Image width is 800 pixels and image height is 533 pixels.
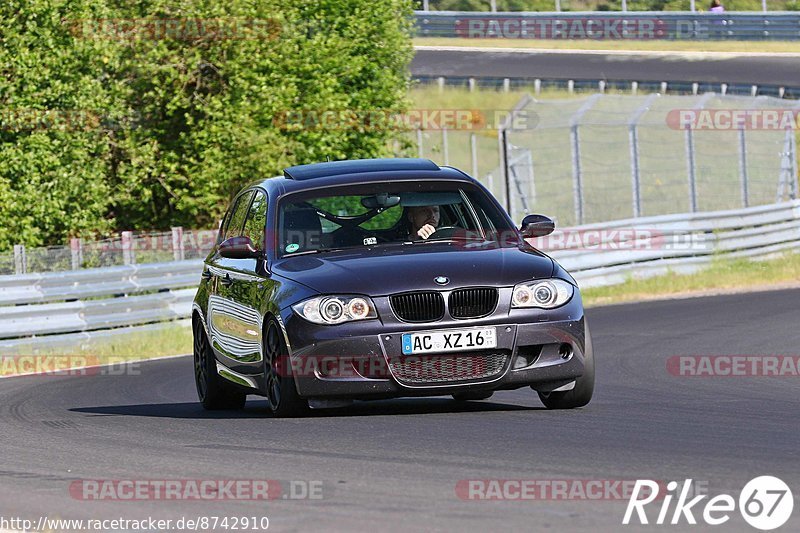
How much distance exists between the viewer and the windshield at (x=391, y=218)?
33.5 ft

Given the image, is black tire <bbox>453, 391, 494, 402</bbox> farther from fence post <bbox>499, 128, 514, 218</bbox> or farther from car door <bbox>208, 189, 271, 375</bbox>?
fence post <bbox>499, 128, 514, 218</bbox>

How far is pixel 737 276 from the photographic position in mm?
25422

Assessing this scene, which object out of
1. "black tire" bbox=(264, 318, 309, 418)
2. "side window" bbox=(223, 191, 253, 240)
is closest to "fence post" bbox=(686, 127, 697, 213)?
"side window" bbox=(223, 191, 253, 240)

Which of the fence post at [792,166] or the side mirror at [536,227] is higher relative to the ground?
the side mirror at [536,227]

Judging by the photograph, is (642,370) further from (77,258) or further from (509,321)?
(77,258)

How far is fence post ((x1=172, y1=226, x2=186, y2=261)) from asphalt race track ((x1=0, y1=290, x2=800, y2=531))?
28.2 ft

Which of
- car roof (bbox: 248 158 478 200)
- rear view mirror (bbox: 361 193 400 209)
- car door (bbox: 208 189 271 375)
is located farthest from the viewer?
car roof (bbox: 248 158 478 200)

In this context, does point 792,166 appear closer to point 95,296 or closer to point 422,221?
point 95,296

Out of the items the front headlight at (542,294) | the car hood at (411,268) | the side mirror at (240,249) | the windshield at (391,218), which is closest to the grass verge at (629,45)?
the windshield at (391,218)

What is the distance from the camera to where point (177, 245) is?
21.9 m

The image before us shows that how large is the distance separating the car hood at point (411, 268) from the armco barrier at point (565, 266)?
10204 millimetres

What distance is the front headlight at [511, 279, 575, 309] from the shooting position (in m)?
9.24

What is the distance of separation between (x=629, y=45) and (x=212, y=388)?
44.8 m

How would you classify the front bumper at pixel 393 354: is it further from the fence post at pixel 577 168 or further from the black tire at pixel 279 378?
the fence post at pixel 577 168
